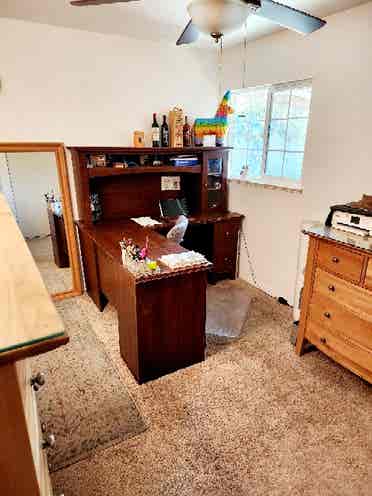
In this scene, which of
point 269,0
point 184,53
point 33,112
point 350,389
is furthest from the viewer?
point 184,53

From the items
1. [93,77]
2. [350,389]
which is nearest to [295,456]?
[350,389]

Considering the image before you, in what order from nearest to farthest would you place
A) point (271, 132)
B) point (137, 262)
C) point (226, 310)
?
1. point (137, 262)
2. point (226, 310)
3. point (271, 132)

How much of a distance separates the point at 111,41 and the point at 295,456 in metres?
3.55

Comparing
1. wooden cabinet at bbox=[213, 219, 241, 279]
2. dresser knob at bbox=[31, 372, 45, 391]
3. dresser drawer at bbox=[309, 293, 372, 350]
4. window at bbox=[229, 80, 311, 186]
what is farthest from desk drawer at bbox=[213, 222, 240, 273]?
dresser knob at bbox=[31, 372, 45, 391]

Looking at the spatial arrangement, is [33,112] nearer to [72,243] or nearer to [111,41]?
[111,41]

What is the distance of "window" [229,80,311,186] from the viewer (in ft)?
9.52

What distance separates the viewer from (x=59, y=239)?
10.8 ft

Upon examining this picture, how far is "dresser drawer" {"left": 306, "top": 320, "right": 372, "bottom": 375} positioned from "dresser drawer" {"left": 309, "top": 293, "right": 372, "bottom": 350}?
0.04 m

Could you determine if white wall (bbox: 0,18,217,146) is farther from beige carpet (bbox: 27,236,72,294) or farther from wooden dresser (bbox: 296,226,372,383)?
wooden dresser (bbox: 296,226,372,383)

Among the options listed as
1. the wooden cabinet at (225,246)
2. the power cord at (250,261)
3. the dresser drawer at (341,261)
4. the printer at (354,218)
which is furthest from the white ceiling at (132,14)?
the power cord at (250,261)

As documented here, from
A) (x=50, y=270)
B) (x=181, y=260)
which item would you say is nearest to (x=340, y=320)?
(x=181, y=260)

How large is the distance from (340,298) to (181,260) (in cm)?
107

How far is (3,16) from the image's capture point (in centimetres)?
248

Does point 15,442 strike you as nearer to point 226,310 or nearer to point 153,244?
point 153,244
